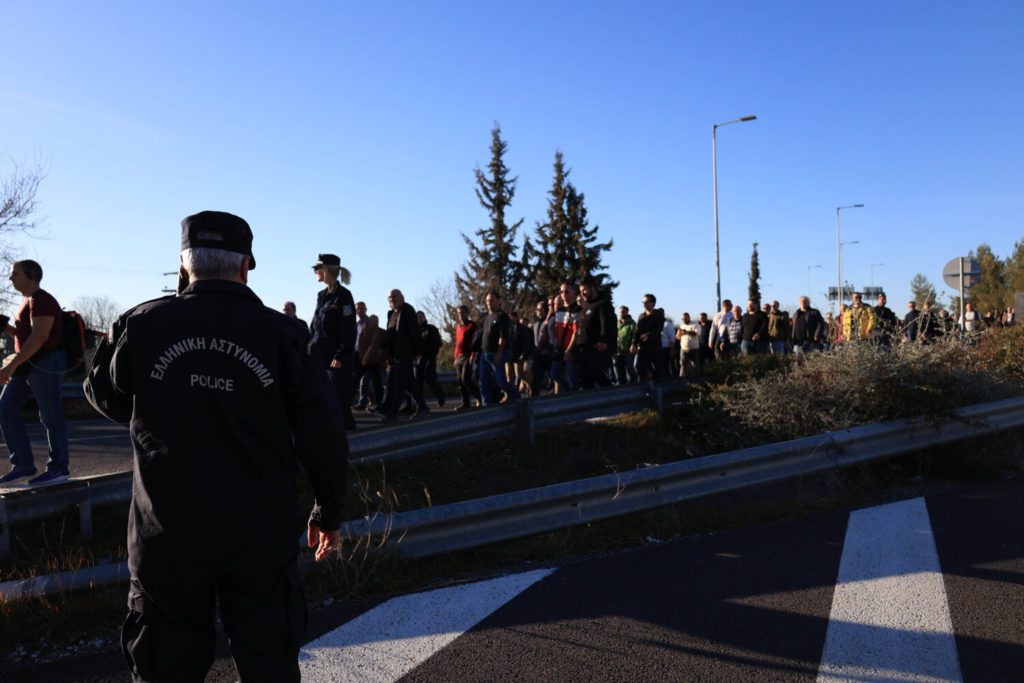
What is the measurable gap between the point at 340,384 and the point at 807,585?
5.48 metres

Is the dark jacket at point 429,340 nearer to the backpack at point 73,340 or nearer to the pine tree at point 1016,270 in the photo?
the backpack at point 73,340

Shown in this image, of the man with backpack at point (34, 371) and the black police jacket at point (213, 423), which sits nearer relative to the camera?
the black police jacket at point (213, 423)

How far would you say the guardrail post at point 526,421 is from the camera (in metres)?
8.51

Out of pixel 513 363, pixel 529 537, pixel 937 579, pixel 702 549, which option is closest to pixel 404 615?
pixel 529 537

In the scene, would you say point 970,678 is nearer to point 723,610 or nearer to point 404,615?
point 723,610

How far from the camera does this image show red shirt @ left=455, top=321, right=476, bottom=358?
43.6 feet

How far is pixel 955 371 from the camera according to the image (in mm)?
7922

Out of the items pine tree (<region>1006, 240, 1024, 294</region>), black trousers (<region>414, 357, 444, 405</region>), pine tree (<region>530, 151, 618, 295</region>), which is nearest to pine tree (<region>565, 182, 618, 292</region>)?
pine tree (<region>530, 151, 618, 295</region>)

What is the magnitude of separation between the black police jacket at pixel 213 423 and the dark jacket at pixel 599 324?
350 inches

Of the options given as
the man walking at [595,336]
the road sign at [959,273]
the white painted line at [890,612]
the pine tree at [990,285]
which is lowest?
the white painted line at [890,612]

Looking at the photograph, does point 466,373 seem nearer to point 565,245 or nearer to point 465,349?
point 465,349

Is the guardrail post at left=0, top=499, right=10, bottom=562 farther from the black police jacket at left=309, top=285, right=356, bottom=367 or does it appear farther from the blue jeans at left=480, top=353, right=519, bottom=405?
the blue jeans at left=480, top=353, right=519, bottom=405

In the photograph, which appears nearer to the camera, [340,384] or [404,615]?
[404,615]

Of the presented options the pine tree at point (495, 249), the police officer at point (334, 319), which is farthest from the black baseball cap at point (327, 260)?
the pine tree at point (495, 249)
